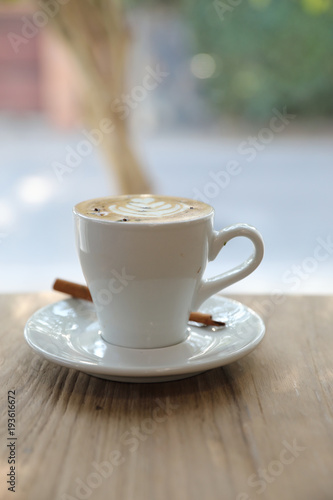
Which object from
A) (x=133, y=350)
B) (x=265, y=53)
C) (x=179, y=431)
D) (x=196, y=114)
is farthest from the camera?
(x=196, y=114)

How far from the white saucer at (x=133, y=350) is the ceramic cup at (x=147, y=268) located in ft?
0.07

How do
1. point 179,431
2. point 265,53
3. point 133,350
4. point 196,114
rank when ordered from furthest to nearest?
point 196,114, point 265,53, point 133,350, point 179,431

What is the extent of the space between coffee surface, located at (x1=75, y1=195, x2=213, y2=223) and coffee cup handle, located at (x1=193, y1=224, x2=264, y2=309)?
0.03m

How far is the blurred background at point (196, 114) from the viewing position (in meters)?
4.22

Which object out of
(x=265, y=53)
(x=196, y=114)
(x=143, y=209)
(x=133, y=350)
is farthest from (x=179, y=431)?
(x=196, y=114)

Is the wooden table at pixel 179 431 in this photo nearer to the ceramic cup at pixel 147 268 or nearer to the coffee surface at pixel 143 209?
the ceramic cup at pixel 147 268

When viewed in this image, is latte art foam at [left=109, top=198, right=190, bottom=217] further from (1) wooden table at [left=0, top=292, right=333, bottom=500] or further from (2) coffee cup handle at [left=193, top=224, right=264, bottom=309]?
(1) wooden table at [left=0, top=292, right=333, bottom=500]

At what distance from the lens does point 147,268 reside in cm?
57

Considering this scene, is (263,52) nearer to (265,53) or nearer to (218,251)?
(265,53)

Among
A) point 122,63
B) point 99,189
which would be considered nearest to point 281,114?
point 99,189

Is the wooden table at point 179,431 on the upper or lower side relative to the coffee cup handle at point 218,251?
lower

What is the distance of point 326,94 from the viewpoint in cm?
580

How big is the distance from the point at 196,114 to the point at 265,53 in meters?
0.95

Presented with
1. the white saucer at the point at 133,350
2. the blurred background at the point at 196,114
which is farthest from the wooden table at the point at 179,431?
the blurred background at the point at 196,114
